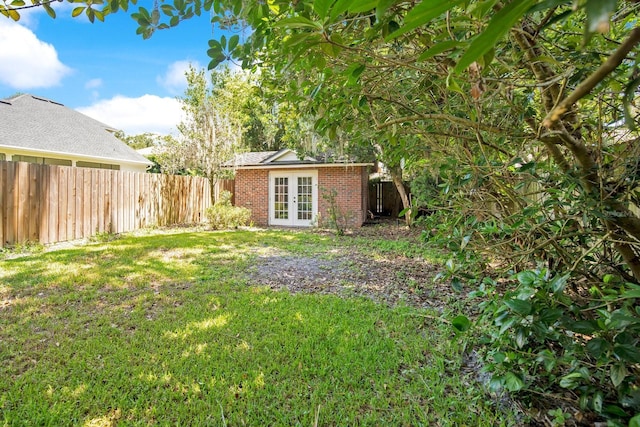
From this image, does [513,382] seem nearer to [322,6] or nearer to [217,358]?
[322,6]

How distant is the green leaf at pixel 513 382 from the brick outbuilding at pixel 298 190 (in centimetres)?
910

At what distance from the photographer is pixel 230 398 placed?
2.16 metres

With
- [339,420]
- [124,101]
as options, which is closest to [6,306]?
[339,420]

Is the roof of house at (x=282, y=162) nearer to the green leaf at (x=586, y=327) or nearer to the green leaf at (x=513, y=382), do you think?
the green leaf at (x=513, y=382)

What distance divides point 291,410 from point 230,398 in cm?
42

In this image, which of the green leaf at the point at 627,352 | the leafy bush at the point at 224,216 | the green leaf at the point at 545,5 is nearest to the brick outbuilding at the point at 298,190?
the leafy bush at the point at 224,216

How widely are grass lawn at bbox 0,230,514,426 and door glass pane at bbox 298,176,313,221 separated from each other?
761 centimetres

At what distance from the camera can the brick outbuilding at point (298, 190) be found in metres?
11.5

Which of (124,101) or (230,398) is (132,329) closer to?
(230,398)

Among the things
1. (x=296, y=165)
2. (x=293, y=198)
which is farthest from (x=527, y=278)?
(x=293, y=198)

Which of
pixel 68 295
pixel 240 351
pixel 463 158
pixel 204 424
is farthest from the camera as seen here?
pixel 68 295

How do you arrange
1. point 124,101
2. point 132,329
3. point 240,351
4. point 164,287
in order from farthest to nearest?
point 124,101
point 164,287
point 132,329
point 240,351

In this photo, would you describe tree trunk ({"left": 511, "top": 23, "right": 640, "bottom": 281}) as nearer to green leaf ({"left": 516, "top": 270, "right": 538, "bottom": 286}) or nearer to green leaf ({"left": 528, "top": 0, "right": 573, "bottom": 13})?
green leaf ({"left": 516, "top": 270, "right": 538, "bottom": 286})

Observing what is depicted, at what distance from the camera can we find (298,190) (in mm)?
12180
